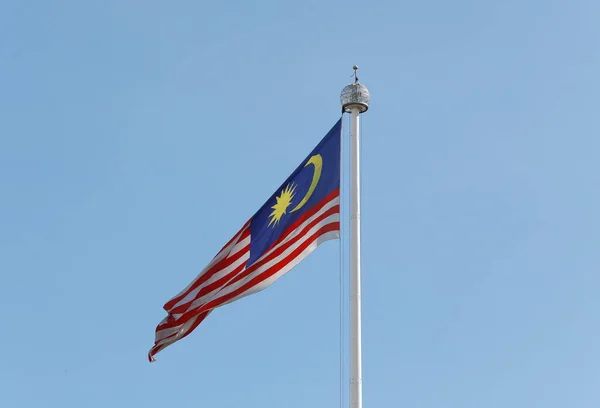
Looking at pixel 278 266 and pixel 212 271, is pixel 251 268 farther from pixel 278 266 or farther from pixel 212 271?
pixel 212 271

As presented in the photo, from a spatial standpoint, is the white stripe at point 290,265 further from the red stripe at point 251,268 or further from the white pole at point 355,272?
the white pole at point 355,272

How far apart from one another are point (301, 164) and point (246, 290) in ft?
10.5

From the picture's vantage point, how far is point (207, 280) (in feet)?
81.9

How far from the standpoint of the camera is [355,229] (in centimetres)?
2195

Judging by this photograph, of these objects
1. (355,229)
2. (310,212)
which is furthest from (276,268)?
(355,229)

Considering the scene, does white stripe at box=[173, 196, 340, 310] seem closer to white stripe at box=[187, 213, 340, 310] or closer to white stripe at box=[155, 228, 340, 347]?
white stripe at box=[187, 213, 340, 310]

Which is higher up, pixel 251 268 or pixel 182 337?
pixel 251 268

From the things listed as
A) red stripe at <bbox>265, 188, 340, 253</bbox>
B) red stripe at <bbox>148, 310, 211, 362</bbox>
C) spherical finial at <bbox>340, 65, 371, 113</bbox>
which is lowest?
red stripe at <bbox>148, 310, 211, 362</bbox>

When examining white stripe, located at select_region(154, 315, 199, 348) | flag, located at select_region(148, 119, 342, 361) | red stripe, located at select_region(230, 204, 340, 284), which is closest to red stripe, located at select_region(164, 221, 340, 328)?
flag, located at select_region(148, 119, 342, 361)

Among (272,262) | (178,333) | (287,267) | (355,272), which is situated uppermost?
(272,262)

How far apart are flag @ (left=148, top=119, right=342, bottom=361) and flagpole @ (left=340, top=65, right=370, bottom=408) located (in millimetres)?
399

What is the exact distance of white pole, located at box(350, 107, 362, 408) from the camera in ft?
67.2

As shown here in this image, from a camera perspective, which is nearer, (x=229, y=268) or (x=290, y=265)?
(x=290, y=265)

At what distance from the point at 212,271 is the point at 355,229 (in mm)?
4590
